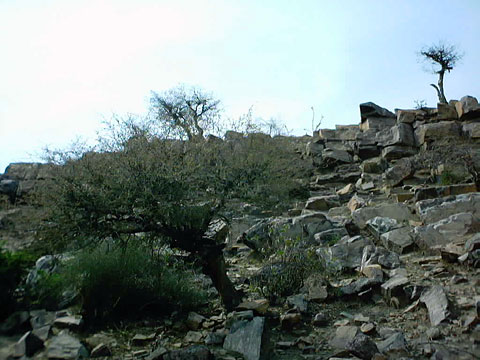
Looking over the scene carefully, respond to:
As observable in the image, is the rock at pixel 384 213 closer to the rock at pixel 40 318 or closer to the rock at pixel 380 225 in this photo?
the rock at pixel 380 225

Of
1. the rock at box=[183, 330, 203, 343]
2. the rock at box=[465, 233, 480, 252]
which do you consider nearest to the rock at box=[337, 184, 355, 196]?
the rock at box=[465, 233, 480, 252]

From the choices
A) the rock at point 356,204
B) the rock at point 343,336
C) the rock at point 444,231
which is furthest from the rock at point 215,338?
the rock at point 356,204

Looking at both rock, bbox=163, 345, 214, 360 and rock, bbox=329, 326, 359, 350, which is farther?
rock, bbox=329, 326, 359, 350

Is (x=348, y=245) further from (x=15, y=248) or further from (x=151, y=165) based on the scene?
(x=15, y=248)

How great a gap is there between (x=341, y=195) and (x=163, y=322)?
10.0 m

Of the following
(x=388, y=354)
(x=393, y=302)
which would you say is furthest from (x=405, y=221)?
(x=388, y=354)

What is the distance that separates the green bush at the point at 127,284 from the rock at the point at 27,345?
4.56 feet

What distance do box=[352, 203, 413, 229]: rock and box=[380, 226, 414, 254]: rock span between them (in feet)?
4.05

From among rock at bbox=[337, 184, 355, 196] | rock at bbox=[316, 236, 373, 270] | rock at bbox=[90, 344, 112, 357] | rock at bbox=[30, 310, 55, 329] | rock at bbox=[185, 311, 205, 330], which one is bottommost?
rock at bbox=[185, 311, 205, 330]

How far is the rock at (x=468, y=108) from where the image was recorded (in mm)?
18609

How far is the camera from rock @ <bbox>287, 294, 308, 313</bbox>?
19.1ft

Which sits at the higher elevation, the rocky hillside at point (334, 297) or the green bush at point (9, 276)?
the green bush at point (9, 276)

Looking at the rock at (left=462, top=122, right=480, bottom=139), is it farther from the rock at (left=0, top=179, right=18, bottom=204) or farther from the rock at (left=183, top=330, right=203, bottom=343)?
the rock at (left=0, top=179, right=18, bottom=204)

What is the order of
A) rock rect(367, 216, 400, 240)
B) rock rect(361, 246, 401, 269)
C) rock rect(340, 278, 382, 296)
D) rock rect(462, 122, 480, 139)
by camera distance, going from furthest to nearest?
1. rock rect(462, 122, 480, 139)
2. rock rect(367, 216, 400, 240)
3. rock rect(361, 246, 401, 269)
4. rock rect(340, 278, 382, 296)
